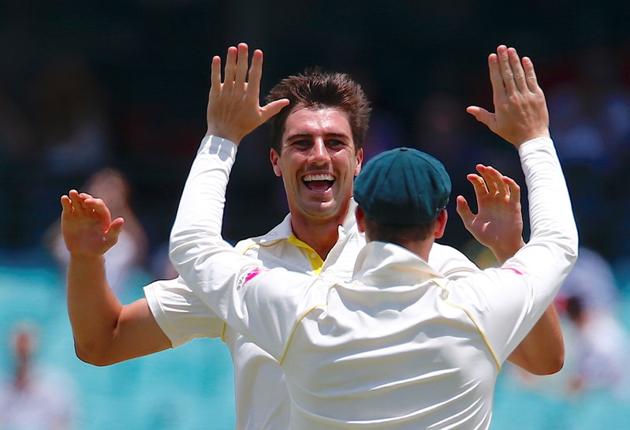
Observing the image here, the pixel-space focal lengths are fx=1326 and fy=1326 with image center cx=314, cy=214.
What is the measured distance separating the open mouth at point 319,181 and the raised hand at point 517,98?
0.80m

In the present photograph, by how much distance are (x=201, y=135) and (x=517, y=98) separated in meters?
7.99

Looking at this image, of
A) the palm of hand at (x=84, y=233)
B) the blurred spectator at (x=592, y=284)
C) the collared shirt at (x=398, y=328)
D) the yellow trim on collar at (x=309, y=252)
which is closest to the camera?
the collared shirt at (x=398, y=328)

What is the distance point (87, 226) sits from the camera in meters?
3.72

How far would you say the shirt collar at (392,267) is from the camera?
310 centimetres

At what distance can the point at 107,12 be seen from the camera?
12.2 meters

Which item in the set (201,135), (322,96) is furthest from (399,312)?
(201,135)

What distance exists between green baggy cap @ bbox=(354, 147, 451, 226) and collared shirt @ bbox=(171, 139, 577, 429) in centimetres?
8

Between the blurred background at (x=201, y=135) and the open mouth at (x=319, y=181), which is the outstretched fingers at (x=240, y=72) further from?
the blurred background at (x=201, y=135)

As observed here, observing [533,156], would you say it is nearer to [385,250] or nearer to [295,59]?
[385,250]

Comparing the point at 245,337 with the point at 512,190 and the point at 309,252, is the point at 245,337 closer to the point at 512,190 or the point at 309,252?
the point at 309,252

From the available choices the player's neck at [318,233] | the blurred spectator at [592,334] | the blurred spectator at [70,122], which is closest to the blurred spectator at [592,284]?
the blurred spectator at [592,334]

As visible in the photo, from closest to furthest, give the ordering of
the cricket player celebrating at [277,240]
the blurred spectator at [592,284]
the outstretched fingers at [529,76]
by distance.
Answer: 1. the outstretched fingers at [529,76]
2. the cricket player celebrating at [277,240]
3. the blurred spectator at [592,284]

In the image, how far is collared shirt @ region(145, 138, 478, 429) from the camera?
3.71 meters

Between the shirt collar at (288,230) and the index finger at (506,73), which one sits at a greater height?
the index finger at (506,73)
